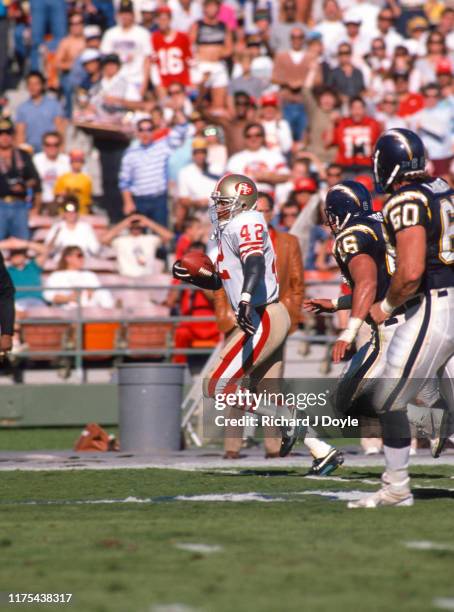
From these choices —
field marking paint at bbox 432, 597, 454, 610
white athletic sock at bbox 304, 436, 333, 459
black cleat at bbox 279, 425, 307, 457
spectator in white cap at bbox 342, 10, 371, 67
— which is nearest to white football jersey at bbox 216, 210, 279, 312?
black cleat at bbox 279, 425, 307, 457

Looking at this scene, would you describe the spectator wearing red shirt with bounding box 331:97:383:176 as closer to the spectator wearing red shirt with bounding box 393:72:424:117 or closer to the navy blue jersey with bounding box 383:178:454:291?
the spectator wearing red shirt with bounding box 393:72:424:117

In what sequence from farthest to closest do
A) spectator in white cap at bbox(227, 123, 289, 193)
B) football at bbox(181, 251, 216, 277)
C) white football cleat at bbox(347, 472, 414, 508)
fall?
1. spectator in white cap at bbox(227, 123, 289, 193)
2. football at bbox(181, 251, 216, 277)
3. white football cleat at bbox(347, 472, 414, 508)

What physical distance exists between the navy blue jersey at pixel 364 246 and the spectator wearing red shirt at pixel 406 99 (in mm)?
10717

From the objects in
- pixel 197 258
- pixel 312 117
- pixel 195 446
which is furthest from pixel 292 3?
pixel 197 258

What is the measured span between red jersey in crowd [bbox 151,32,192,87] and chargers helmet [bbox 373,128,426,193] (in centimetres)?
1207

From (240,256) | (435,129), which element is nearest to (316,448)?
(240,256)

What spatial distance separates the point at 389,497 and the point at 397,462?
223 mm

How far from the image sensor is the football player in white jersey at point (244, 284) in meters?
9.17

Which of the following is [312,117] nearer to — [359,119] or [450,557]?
[359,119]

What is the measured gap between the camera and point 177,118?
59.2ft

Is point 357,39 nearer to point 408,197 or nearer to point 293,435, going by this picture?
point 293,435

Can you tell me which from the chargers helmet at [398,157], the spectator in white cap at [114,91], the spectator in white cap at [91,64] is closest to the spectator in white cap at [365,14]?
the spectator in white cap at [114,91]

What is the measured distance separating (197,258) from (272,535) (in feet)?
11.9

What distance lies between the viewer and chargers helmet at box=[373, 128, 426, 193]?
23.6ft
